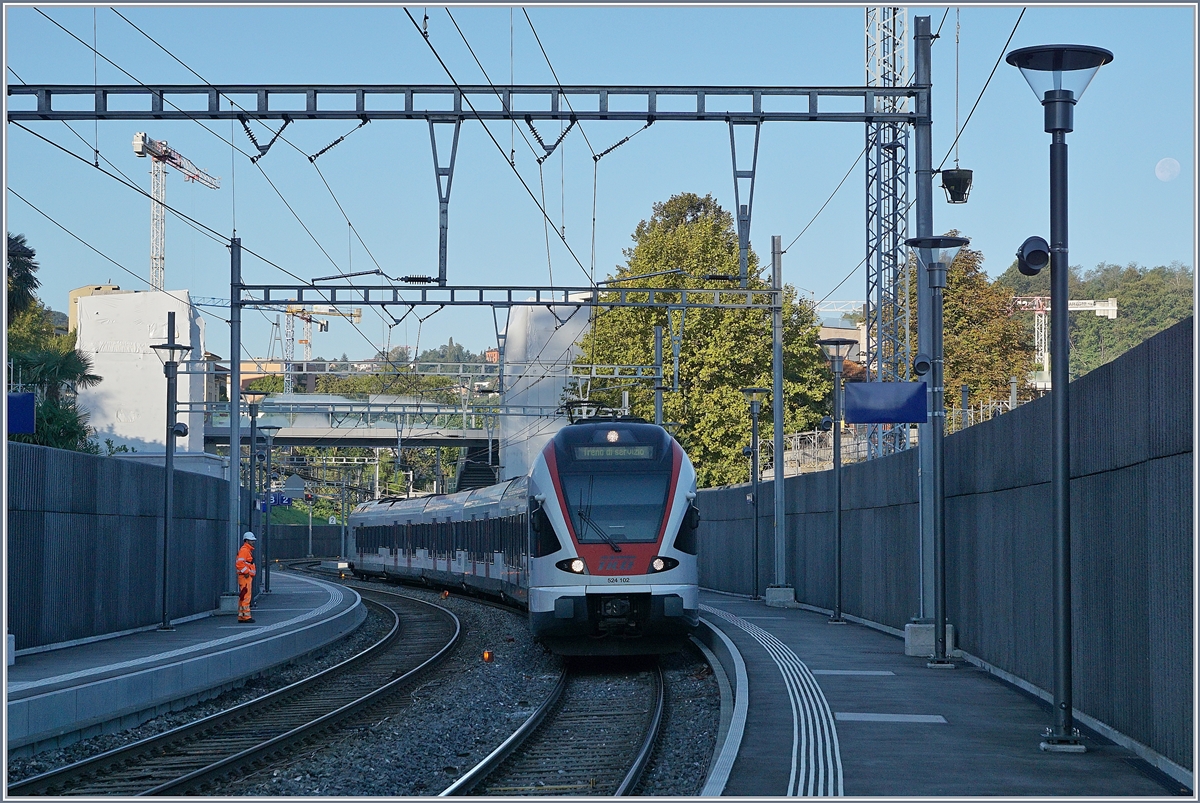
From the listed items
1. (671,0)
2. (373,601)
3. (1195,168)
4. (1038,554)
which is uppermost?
(671,0)

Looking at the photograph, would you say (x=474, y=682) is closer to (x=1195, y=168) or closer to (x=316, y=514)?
(x=1195, y=168)

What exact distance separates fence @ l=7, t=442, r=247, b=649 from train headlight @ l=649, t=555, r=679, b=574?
8.00 metres

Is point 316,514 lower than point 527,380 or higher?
lower

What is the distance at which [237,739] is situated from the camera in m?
14.1

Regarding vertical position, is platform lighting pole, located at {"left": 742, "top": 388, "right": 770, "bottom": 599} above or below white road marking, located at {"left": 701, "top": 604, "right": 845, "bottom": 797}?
above

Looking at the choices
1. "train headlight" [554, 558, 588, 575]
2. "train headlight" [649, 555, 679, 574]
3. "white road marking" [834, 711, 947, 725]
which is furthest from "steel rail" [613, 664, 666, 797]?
"train headlight" [554, 558, 588, 575]

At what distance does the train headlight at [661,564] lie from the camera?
19172mm

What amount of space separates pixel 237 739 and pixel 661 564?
679cm

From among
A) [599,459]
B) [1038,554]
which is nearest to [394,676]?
[599,459]

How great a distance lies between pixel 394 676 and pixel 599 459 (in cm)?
430

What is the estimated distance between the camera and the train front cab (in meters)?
19.1

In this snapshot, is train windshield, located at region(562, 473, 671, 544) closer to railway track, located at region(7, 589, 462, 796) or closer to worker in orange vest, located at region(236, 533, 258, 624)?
railway track, located at region(7, 589, 462, 796)

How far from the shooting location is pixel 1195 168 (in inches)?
363

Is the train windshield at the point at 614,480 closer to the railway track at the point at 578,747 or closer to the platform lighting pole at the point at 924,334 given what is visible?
the railway track at the point at 578,747
